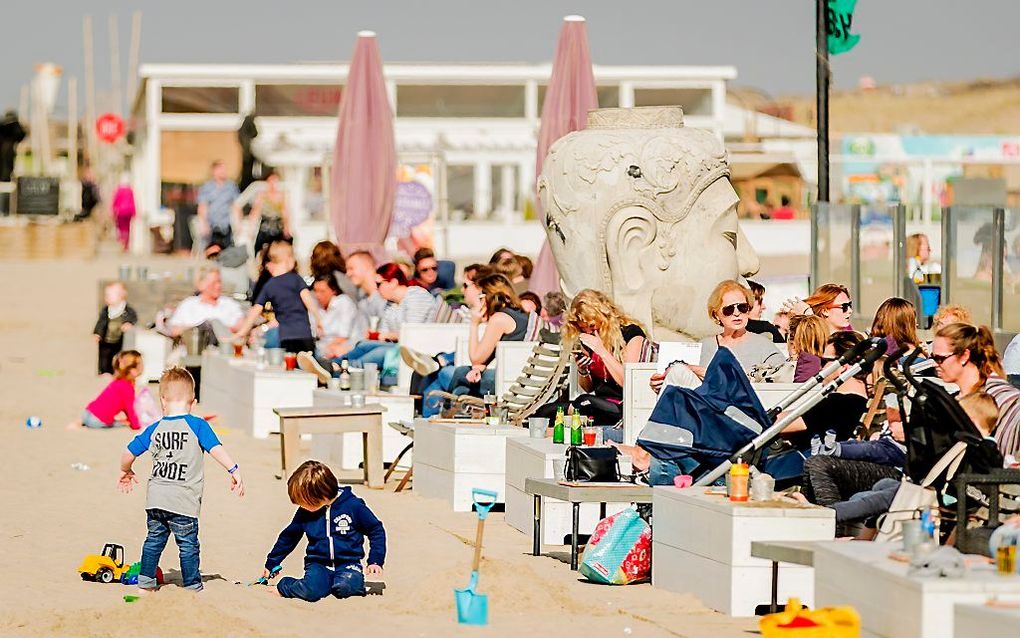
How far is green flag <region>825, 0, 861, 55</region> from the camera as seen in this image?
1602cm

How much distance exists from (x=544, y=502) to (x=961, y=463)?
2.84 meters

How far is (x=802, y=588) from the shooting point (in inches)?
279

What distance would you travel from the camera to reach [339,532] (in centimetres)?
770

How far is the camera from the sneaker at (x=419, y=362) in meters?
12.7

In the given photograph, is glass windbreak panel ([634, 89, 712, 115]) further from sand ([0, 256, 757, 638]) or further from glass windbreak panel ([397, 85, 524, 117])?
sand ([0, 256, 757, 638])

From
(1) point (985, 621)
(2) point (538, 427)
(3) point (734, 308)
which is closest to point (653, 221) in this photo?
(2) point (538, 427)

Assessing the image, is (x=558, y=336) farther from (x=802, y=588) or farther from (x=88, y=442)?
(x=88, y=442)

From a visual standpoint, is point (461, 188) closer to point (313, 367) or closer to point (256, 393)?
point (256, 393)

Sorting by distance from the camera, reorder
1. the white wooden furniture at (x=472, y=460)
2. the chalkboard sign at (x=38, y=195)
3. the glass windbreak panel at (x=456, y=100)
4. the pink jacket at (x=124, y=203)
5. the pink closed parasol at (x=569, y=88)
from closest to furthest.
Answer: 1. the white wooden furniture at (x=472, y=460)
2. the pink closed parasol at (x=569, y=88)
3. the pink jacket at (x=124, y=203)
4. the chalkboard sign at (x=38, y=195)
5. the glass windbreak panel at (x=456, y=100)

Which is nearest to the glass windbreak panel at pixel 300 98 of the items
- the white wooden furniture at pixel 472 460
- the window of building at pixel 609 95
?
the window of building at pixel 609 95

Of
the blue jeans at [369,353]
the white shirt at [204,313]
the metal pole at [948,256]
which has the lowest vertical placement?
the blue jeans at [369,353]

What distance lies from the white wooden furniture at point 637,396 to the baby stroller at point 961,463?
8.27 ft

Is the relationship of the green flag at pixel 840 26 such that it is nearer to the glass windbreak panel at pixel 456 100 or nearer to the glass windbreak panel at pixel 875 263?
the glass windbreak panel at pixel 875 263

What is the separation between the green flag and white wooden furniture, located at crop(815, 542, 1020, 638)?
10.2 metres
